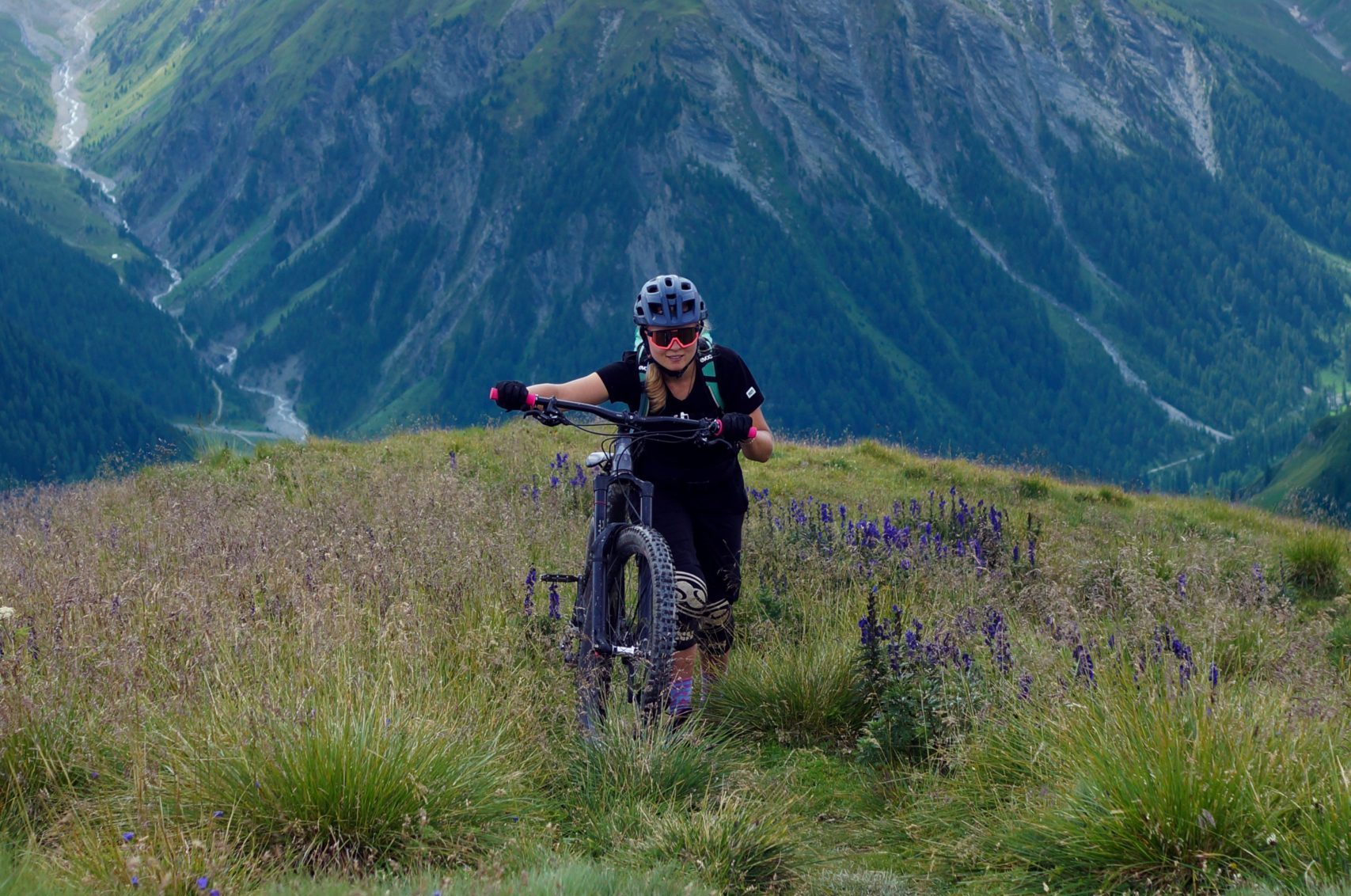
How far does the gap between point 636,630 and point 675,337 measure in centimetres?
160

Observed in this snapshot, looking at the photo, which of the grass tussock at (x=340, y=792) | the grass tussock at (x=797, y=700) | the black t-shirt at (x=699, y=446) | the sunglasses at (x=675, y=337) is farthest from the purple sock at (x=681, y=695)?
the sunglasses at (x=675, y=337)

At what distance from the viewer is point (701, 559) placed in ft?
22.9

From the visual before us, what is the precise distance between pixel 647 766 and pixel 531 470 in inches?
392

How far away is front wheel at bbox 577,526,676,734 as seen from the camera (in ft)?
18.5

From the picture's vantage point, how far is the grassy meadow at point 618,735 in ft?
14.0

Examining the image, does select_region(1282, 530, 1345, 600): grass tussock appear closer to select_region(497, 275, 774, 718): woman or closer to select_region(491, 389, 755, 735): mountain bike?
select_region(497, 275, 774, 718): woman

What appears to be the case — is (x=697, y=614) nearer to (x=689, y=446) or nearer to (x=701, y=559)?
(x=701, y=559)

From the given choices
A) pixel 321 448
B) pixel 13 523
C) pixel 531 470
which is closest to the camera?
pixel 13 523

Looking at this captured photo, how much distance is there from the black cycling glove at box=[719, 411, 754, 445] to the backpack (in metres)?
0.62

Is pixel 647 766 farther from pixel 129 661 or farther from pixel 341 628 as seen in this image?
pixel 129 661

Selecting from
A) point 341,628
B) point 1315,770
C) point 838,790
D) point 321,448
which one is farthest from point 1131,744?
point 321,448

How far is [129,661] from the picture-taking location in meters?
5.35

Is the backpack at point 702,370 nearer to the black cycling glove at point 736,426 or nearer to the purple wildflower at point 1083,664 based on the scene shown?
the black cycling glove at point 736,426

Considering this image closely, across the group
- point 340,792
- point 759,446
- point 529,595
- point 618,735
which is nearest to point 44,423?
point 529,595
